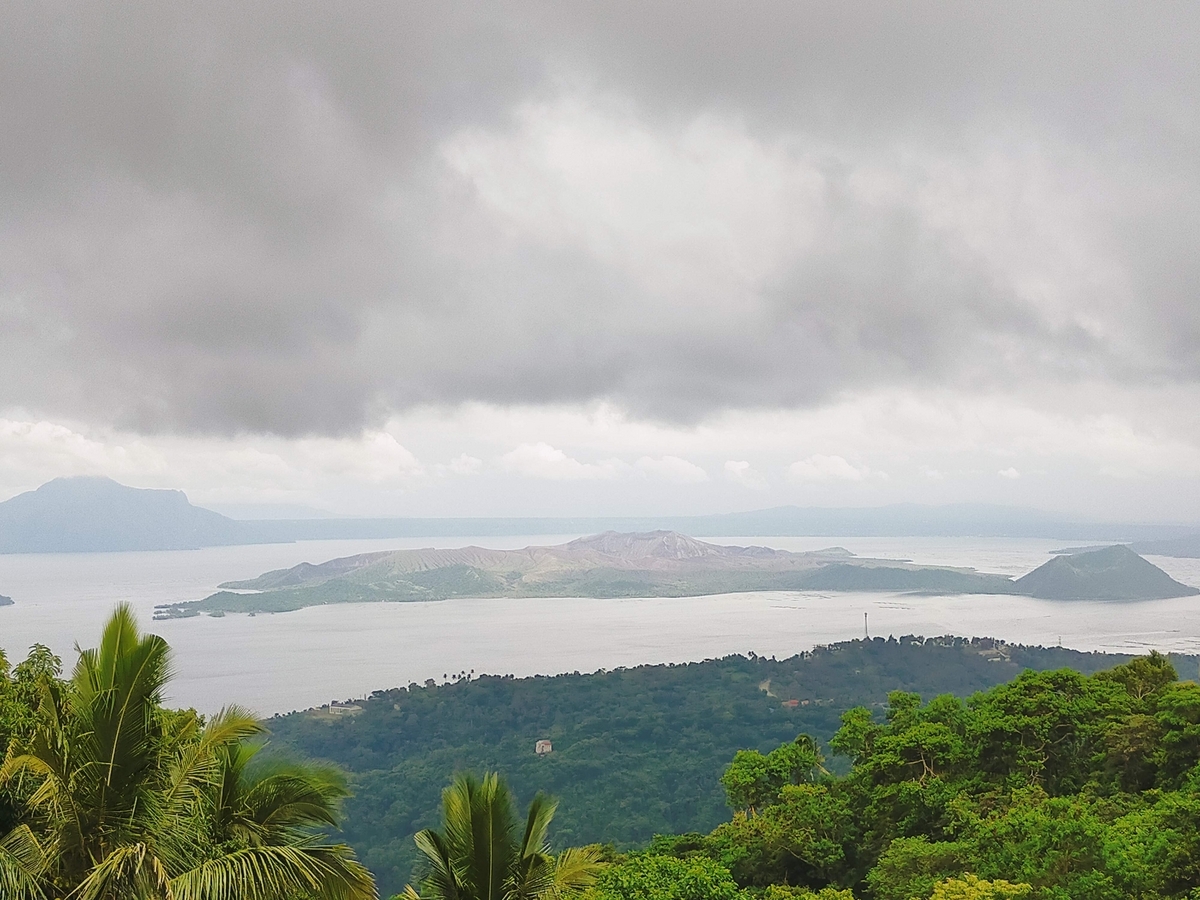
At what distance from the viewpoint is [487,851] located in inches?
249

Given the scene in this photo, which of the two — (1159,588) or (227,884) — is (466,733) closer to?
(227,884)

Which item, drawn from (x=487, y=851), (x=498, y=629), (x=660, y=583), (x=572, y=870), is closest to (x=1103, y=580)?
(x=660, y=583)

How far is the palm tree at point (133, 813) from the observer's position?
14.8ft

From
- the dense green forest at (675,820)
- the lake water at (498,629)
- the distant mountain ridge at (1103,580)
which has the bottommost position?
the lake water at (498,629)

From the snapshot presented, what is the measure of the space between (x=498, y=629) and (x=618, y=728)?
7425cm

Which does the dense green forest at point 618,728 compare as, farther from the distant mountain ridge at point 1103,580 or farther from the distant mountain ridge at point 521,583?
the distant mountain ridge at point 521,583

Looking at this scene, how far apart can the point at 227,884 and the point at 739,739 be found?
209ft

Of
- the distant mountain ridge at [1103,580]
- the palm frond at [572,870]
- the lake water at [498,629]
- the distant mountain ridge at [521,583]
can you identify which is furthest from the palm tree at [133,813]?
the distant mountain ridge at [1103,580]

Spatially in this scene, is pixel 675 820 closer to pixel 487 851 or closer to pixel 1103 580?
pixel 487 851

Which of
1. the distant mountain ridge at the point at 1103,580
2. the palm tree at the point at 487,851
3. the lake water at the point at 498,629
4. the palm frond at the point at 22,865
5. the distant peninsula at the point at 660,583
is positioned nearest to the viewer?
the palm frond at the point at 22,865

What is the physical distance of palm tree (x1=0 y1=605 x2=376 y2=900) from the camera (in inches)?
177

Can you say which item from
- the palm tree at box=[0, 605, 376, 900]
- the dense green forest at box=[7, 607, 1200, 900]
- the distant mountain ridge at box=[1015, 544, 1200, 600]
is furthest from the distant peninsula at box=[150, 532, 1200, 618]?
the palm tree at box=[0, 605, 376, 900]

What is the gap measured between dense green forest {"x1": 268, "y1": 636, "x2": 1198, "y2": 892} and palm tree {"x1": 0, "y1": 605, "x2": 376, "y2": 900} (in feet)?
114

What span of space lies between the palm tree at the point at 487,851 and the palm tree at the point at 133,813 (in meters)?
1.21
